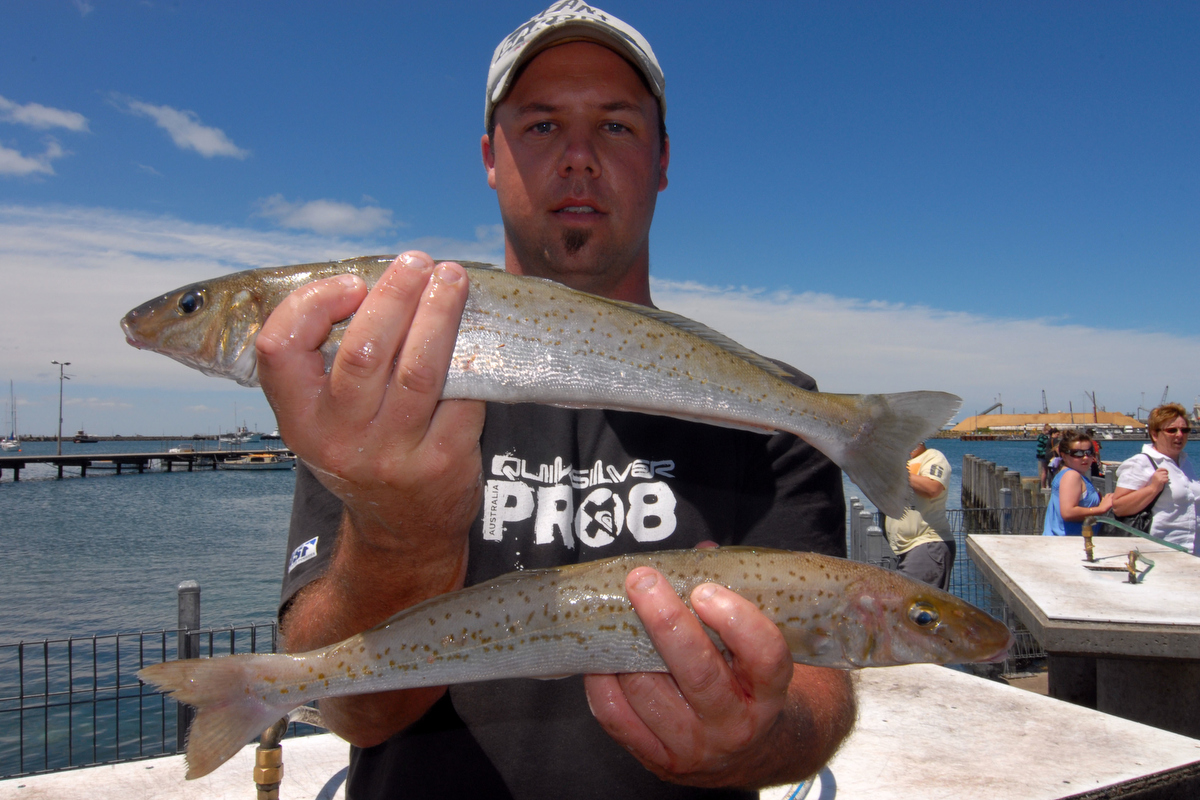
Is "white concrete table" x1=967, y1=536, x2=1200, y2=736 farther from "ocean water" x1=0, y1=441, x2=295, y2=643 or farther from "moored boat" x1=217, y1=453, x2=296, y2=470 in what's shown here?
"moored boat" x1=217, y1=453, x2=296, y2=470

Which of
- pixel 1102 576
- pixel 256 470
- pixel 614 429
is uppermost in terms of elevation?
pixel 614 429

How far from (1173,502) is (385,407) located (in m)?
12.1

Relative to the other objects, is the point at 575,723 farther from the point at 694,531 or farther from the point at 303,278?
the point at 303,278

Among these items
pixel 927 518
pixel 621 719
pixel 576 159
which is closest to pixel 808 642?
pixel 621 719

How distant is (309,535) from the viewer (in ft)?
8.87

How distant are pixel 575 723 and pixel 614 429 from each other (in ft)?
3.84

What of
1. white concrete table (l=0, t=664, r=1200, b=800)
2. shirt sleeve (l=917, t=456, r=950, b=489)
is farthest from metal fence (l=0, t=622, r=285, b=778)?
shirt sleeve (l=917, t=456, r=950, b=489)

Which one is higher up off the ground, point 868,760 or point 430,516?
point 430,516

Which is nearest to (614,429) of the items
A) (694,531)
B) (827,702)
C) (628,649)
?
(694,531)

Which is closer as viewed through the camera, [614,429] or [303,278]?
[303,278]

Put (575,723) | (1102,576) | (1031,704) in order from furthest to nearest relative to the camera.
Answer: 1. (1102,576)
2. (1031,704)
3. (575,723)

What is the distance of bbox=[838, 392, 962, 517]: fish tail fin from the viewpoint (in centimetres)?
233

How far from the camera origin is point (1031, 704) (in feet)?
17.3

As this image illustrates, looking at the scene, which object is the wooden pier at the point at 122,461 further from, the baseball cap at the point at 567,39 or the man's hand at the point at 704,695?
the man's hand at the point at 704,695
